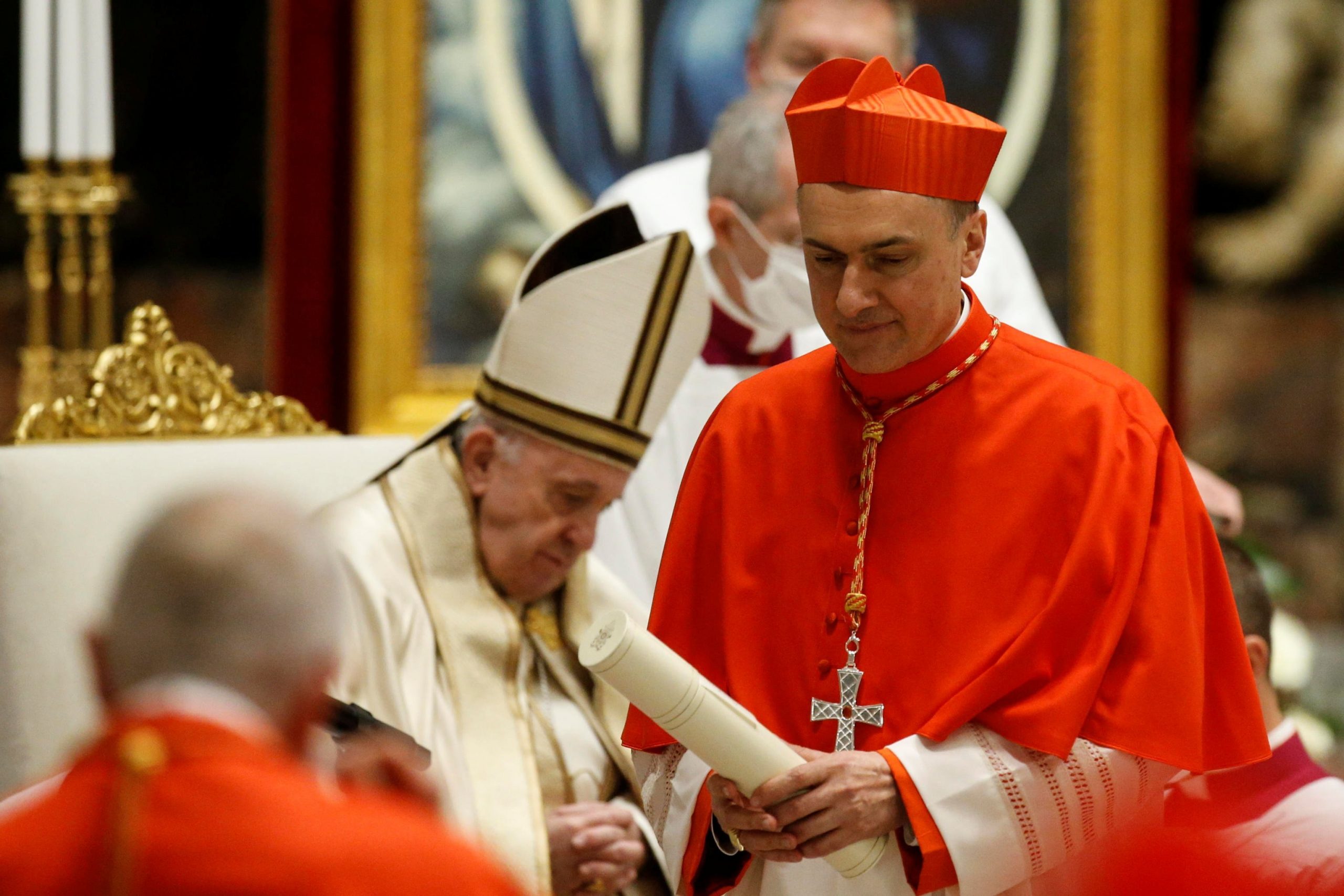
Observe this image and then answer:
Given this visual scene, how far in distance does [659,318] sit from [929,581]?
128 centimetres

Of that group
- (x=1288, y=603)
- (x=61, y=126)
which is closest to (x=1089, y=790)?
(x=61, y=126)

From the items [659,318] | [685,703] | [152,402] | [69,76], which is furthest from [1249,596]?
[69,76]

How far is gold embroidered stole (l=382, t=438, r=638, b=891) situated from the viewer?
327 centimetres

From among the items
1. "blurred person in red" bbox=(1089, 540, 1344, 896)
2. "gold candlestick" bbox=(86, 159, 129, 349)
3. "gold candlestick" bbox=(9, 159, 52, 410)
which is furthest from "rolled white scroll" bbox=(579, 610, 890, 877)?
"gold candlestick" bbox=(86, 159, 129, 349)

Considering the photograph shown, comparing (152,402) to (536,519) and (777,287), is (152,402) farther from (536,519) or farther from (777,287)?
(777,287)

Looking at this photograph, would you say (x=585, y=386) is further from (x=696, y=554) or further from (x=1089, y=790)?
(x=1089, y=790)

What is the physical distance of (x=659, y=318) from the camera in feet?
11.6

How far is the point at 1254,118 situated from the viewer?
233 inches

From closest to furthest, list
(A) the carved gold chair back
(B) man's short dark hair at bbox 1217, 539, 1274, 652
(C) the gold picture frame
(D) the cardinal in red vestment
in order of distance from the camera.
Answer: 1. (D) the cardinal in red vestment
2. (B) man's short dark hair at bbox 1217, 539, 1274, 652
3. (A) the carved gold chair back
4. (C) the gold picture frame

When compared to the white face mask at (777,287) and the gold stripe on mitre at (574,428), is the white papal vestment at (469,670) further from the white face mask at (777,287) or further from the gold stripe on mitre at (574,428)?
the white face mask at (777,287)

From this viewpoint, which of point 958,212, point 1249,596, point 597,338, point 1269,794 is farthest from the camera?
point 597,338

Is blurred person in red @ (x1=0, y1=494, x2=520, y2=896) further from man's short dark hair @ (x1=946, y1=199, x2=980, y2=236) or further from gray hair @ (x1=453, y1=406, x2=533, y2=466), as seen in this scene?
gray hair @ (x1=453, y1=406, x2=533, y2=466)

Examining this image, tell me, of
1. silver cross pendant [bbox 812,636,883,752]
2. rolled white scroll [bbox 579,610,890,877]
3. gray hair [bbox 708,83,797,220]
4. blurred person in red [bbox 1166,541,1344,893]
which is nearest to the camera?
rolled white scroll [bbox 579,610,890,877]

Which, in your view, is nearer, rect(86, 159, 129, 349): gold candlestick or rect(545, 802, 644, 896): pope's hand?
rect(545, 802, 644, 896): pope's hand
